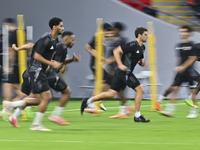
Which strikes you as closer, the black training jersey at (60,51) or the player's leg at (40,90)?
the player's leg at (40,90)

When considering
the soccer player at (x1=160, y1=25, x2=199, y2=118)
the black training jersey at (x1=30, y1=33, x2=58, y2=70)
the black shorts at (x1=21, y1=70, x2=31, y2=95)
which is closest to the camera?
the black training jersey at (x1=30, y1=33, x2=58, y2=70)

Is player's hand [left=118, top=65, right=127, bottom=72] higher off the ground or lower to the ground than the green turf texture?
higher

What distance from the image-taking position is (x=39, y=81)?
7.76 meters

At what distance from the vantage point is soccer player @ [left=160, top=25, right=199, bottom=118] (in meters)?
9.86

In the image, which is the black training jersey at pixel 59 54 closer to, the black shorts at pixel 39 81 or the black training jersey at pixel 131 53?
the black shorts at pixel 39 81

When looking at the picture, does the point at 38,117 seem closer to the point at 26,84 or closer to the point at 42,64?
the point at 42,64

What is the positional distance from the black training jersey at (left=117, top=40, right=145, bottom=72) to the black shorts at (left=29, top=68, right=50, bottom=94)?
1921 mm

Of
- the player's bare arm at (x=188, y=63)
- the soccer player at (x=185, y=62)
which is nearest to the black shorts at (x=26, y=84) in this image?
the soccer player at (x=185, y=62)

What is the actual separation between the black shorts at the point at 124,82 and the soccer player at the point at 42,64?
1791 millimetres

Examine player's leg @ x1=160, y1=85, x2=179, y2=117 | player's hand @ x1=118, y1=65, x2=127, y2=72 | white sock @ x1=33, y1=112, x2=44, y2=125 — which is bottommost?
player's leg @ x1=160, y1=85, x2=179, y2=117

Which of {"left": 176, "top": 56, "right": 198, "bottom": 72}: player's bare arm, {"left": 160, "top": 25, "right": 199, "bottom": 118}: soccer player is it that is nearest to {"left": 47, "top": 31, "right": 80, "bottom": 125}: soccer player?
{"left": 160, "top": 25, "right": 199, "bottom": 118}: soccer player

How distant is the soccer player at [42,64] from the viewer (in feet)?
25.0

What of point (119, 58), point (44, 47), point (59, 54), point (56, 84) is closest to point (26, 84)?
point (56, 84)

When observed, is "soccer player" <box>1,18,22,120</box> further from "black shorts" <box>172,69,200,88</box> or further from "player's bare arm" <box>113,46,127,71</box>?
"black shorts" <box>172,69,200,88</box>
